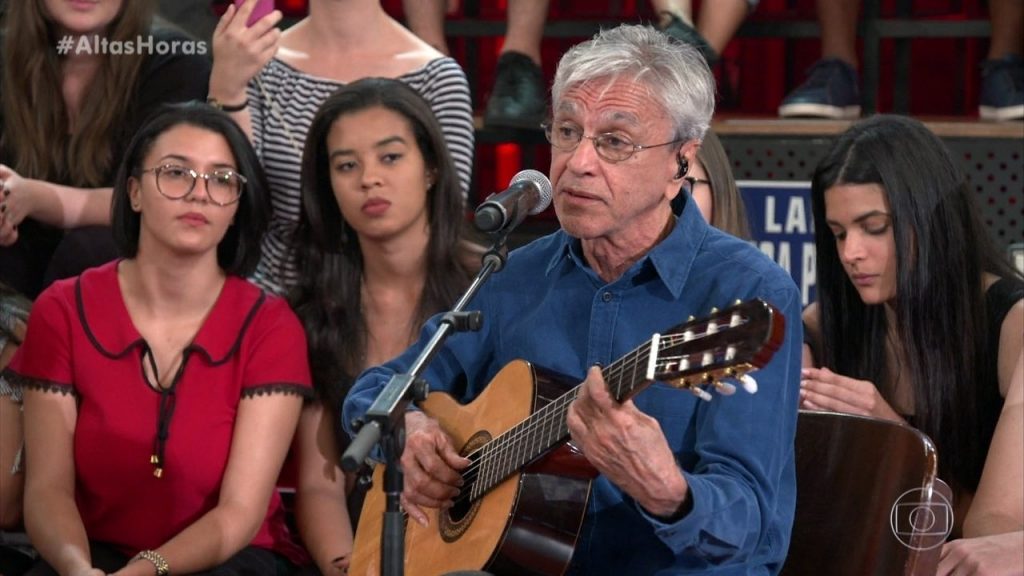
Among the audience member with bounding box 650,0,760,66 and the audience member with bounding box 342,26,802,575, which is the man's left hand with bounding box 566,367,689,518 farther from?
the audience member with bounding box 650,0,760,66

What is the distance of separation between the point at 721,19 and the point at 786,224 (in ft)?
2.13

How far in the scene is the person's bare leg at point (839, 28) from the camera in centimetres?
480

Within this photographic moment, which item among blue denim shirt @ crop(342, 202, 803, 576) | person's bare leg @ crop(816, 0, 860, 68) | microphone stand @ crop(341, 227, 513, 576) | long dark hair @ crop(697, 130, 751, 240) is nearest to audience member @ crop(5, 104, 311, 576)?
blue denim shirt @ crop(342, 202, 803, 576)

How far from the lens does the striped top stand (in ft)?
13.9

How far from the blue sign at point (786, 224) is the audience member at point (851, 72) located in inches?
10.6

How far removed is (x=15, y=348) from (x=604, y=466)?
79.6 inches

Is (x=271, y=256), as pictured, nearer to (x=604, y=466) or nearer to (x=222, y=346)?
(x=222, y=346)

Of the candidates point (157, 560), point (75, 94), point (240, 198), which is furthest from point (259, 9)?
point (157, 560)

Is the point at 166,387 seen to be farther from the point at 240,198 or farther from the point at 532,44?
the point at 532,44

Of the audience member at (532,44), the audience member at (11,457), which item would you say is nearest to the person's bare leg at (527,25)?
the audience member at (532,44)

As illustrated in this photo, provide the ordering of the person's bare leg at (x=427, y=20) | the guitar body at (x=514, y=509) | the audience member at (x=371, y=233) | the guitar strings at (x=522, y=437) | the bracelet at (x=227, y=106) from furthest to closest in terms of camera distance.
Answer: the person's bare leg at (x=427, y=20), the bracelet at (x=227, y=106), the audience member at (x=371, y=233), the guitar body at (x=514, y=509), the guitar strings at (x=522, y=437)

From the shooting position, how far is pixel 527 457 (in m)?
2.58

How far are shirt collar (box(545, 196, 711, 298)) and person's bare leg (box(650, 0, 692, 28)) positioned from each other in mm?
1993

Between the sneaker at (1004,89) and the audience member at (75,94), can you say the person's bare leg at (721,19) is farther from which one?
the audience member at (75,94)
